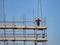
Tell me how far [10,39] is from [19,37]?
66 centimetres

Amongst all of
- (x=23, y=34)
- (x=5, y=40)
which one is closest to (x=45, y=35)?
(x=23, y=34)

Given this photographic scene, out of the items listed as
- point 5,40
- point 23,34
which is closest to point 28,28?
point 23,34

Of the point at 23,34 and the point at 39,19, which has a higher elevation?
the point at 39,19

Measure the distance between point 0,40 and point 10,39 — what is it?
2.33 feet

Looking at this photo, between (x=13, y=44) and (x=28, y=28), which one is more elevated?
(x=28, y=28)

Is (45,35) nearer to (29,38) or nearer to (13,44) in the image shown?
(29,38)

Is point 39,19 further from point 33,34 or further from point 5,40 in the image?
point 5,40

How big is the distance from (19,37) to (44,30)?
1.85m

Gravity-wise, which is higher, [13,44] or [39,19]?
[39,19]

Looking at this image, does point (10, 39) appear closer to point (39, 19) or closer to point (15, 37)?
point (15, 37)

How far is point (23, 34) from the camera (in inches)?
704

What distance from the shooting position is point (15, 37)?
58.5 feet

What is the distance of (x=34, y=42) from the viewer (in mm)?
17688

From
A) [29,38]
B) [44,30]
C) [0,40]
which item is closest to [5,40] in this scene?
[0,40]
